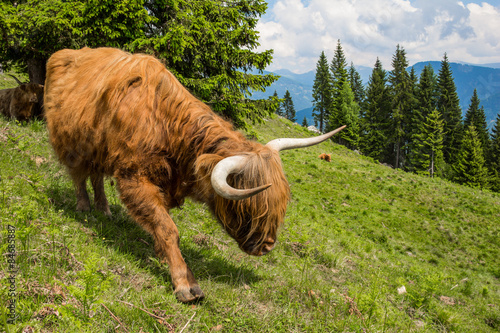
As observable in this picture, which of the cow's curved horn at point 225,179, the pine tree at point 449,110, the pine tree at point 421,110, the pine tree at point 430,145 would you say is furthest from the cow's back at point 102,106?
the pine tree at point 449,110

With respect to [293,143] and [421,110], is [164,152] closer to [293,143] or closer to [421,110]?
[293,143]

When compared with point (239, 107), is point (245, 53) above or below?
above

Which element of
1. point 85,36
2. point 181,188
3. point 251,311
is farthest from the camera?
point 85,36

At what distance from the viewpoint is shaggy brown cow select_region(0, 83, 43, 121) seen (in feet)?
31.0

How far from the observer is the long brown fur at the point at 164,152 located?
10.8ft

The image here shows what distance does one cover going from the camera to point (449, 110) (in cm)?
5138

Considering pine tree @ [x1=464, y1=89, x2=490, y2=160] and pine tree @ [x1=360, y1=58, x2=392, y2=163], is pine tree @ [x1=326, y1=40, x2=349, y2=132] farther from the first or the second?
pine tree @ [x1=464, y1=89, x2=490, y2=160]

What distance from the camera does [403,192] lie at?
17672 millimetres

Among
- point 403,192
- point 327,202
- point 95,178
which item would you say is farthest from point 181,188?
point 403,192

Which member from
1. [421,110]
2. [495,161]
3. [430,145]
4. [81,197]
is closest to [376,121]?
[421,110]

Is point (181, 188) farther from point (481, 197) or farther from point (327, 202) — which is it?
point (481, 197)

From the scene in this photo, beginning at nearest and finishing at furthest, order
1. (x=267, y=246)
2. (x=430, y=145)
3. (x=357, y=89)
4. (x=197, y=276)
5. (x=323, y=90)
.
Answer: (x=267, y=246) < (x=197, y=276) < (x=430, y=145) < (x=323, y=90) < (x=357, y=89)

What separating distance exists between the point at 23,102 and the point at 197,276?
356 inches

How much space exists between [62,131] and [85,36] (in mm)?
6589
